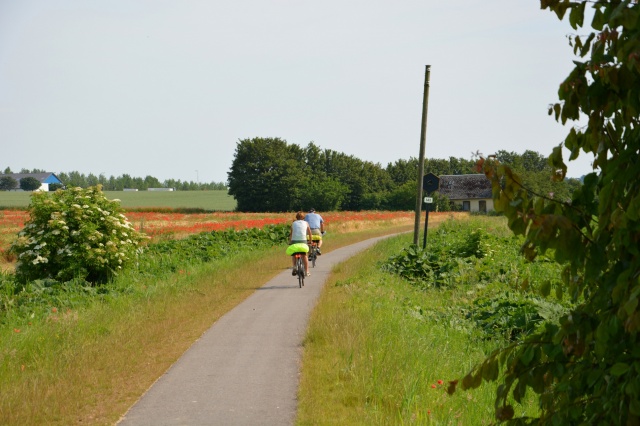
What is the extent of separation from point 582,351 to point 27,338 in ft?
31.4

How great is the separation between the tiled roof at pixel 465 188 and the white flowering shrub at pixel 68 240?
8426 cm

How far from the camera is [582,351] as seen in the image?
9.09 feet

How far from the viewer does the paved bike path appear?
7.42 meters

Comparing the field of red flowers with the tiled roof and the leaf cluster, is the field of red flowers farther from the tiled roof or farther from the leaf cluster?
the tiled roof

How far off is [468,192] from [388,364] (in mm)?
96096

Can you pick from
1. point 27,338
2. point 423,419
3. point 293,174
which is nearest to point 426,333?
point 423,419

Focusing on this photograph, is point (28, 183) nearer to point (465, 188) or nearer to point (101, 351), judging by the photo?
point (465, 188)

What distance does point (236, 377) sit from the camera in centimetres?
906

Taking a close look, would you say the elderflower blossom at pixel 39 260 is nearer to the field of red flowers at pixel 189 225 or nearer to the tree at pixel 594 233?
the field of red flowers at pixel 189 225

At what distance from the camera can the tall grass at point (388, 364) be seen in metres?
7.09

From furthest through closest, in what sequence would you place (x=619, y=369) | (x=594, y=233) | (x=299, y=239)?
(x=299, y=239) < (x=594, y=233) < (x=619, y=369)

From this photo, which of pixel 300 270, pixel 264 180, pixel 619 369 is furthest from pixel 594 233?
pixel 264 180

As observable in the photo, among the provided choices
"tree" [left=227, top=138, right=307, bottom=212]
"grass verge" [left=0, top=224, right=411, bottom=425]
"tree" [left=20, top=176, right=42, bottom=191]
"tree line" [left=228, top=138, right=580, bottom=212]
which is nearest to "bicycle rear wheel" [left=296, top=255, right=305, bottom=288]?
"grass verge" [left=0, top=224, right=411, bottom=425]

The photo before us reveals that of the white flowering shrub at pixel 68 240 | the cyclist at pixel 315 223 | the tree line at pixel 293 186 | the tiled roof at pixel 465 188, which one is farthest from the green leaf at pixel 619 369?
the tiled roof at pixel 465 188
